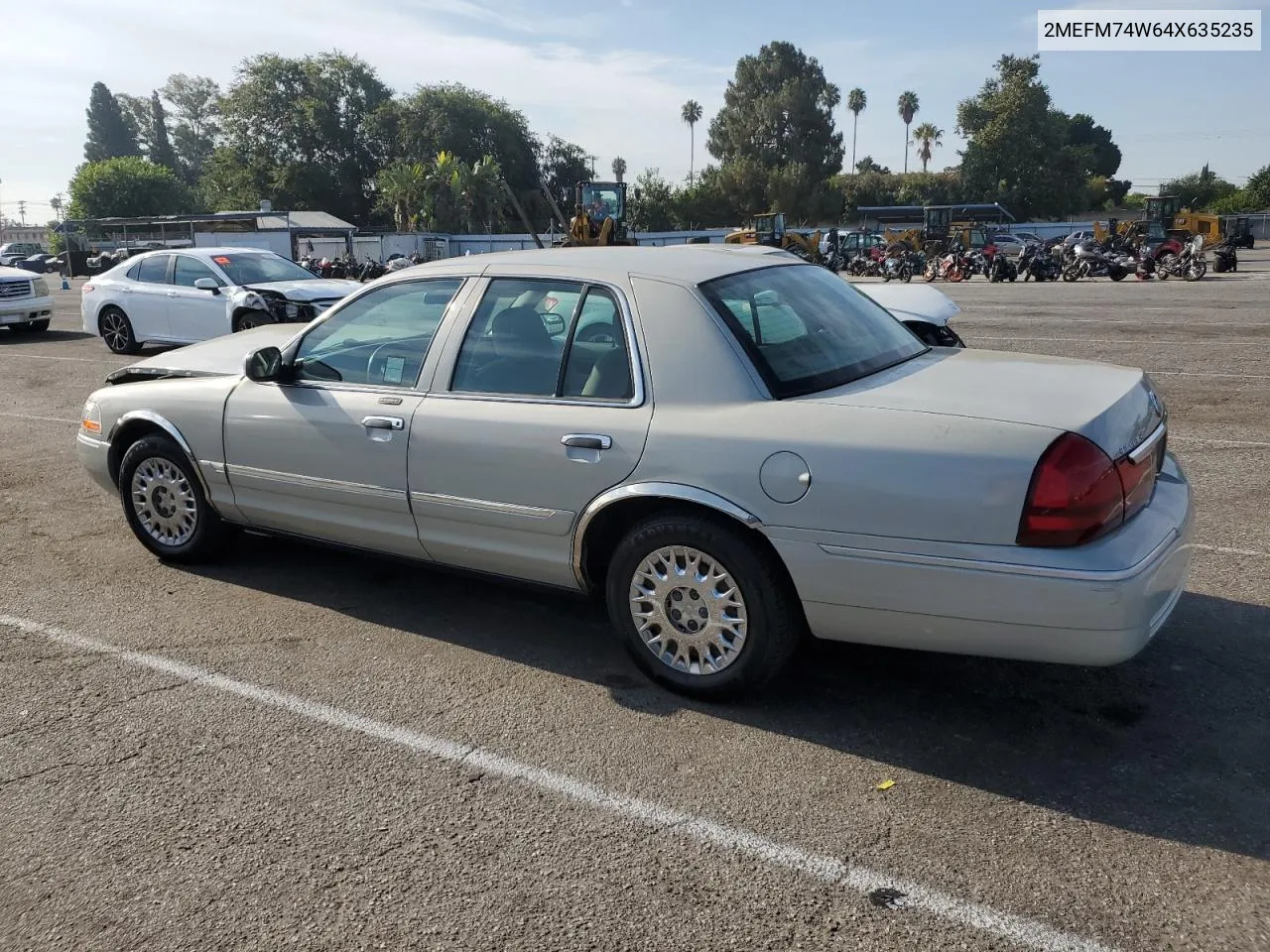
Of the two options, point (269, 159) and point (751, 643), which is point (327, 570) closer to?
point (751, 643)

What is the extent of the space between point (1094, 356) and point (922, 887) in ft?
36.8

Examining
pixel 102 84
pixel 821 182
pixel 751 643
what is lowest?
pixel 751 643

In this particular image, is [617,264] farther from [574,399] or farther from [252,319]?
[252,319]

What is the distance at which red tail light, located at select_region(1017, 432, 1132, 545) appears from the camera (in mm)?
3098

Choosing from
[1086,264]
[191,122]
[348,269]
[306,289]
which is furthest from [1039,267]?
[191,122]

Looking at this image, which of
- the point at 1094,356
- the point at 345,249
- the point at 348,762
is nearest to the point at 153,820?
the point at 348,762

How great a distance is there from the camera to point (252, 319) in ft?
43.0

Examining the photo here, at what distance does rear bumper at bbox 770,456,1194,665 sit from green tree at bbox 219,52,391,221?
85.0 meters

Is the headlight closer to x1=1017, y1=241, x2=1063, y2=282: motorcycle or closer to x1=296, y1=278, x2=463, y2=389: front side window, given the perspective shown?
x1=296, y1=278, x2=463, y2=389: front side window

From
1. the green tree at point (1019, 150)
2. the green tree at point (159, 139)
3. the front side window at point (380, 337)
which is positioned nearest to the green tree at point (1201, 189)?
the green tree at point (1019, 150)

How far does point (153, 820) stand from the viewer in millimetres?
3156

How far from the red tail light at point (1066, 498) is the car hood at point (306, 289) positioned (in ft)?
36.1

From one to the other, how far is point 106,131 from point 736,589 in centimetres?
15039

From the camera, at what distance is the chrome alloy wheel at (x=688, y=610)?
12.0 ft
